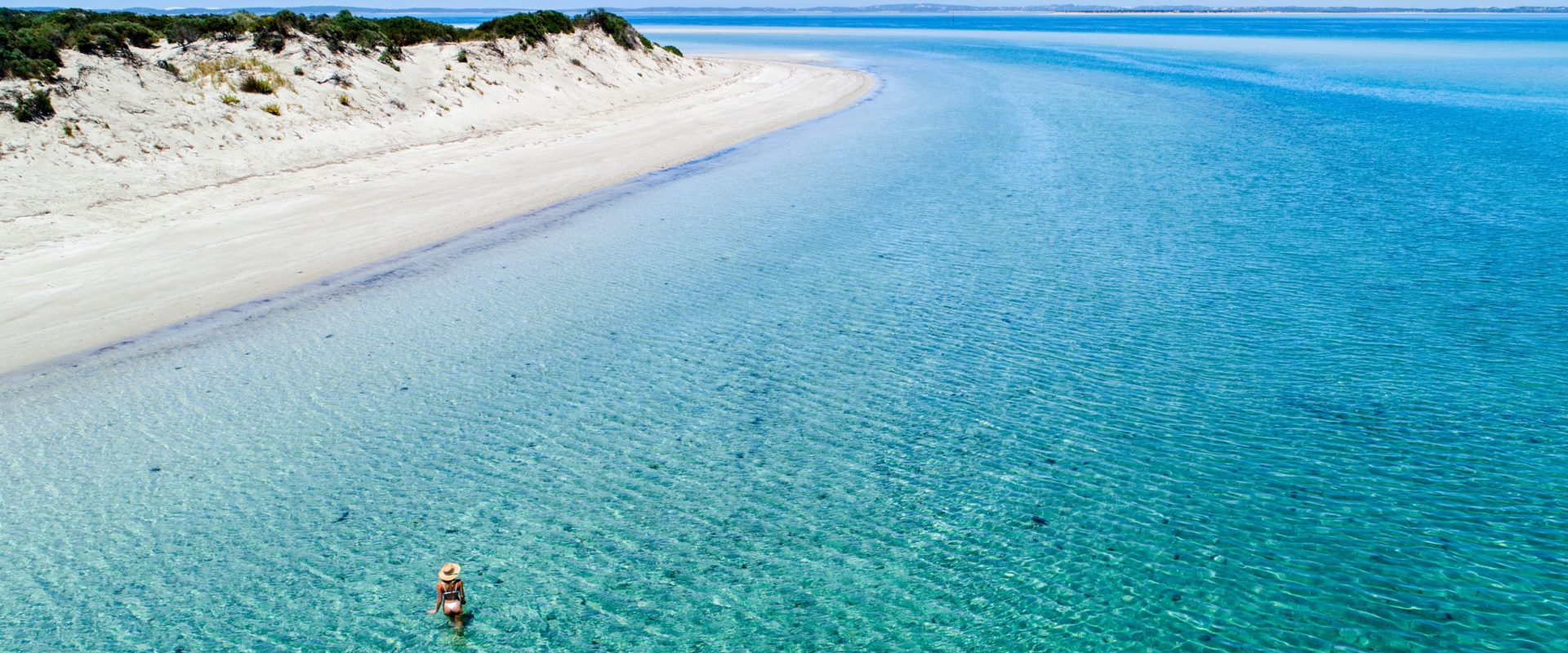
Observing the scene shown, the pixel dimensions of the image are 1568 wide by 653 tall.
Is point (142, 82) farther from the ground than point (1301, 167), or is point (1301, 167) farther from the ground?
point (142, 82)

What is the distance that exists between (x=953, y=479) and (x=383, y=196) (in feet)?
43.8

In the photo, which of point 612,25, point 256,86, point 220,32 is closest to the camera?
point 256,86

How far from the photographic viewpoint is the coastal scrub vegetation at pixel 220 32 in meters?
17.1

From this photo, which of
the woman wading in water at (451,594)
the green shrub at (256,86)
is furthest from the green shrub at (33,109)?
→ the woman wading in water at (451,594)

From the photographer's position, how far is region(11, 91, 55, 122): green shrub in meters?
15.5

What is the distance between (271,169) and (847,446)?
50.5ft

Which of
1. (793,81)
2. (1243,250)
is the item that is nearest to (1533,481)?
(1243,250)

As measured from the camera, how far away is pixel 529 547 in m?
5.98

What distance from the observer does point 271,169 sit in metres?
17.7

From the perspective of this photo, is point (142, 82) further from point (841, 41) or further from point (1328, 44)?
point (1328, 44)

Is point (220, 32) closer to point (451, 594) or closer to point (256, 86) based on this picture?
point (256, 86)

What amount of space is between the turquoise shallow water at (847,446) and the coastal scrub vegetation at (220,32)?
35.2 ft

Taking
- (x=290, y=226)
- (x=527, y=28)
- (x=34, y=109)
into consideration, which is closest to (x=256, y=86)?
(x=34, y=109)

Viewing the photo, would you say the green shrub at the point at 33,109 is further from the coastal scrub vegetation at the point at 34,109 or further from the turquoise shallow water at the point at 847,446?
the turquoise shallow water at the point at 847,446
